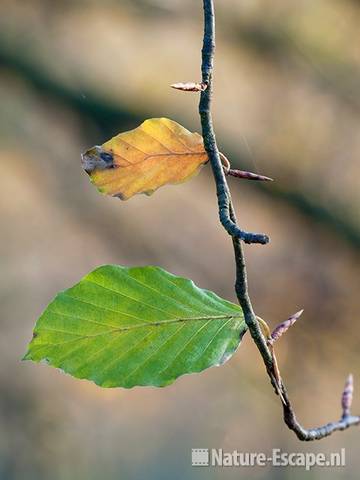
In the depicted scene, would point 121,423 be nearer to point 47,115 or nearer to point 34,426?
point 34,426

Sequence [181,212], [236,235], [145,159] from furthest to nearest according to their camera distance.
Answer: [181,212]
[145,159]
[236,235]

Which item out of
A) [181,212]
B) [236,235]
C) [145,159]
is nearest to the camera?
[236,235]

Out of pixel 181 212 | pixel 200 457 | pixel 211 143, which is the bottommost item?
pixel 200 457

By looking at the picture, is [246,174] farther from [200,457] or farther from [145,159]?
[200,457]

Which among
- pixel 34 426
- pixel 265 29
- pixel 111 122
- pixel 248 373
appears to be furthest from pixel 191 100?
pixel 34 426

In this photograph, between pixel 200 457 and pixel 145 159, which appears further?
pixel 200 457

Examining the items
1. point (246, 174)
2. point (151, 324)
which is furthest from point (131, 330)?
point (246, 174)

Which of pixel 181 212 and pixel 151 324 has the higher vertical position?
pixel 181 212

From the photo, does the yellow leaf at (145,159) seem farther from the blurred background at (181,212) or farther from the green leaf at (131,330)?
the blurred background at (181,212)
